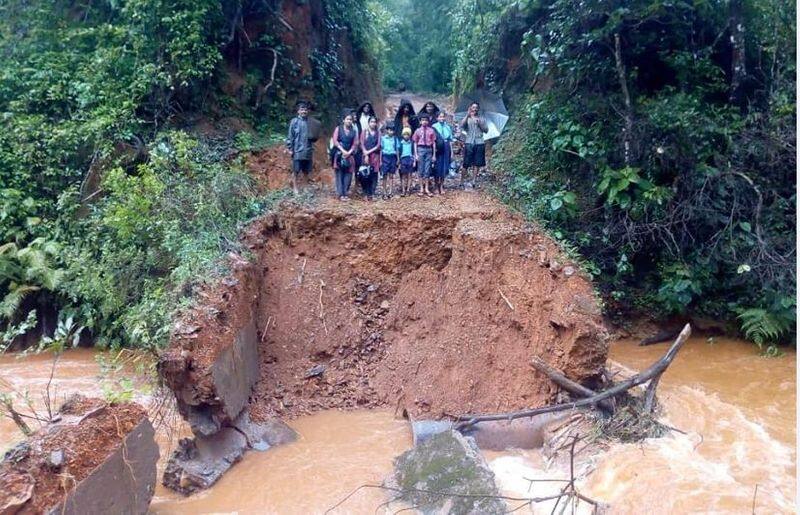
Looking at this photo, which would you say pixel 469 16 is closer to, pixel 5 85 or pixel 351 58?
pixel 351 58

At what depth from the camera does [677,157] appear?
1116 cm

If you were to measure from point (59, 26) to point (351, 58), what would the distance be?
7.21 m

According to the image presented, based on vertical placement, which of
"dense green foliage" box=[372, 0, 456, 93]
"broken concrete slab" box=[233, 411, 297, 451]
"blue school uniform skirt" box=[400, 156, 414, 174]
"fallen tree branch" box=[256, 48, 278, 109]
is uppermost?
"dense green foliage" box=[372, 0, 456, 93]

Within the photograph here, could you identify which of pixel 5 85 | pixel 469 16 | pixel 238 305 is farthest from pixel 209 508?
pixel 469 16

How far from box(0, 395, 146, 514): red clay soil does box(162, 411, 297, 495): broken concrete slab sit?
1236mm

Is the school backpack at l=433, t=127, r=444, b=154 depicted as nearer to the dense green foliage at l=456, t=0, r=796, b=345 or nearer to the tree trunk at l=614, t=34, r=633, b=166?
the dense green foliage at l=456, t=0, r=796, b=345

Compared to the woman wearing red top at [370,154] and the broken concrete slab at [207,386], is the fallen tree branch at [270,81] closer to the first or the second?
the woman wearing red top at [370,154]

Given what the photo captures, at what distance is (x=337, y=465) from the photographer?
7.42 m

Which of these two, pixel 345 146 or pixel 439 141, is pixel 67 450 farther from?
pixel 439 141

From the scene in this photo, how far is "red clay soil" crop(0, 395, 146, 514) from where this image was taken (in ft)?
15.9

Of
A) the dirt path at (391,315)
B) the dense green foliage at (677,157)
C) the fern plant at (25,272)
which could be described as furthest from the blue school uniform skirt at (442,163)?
the fern plant at (25,272)

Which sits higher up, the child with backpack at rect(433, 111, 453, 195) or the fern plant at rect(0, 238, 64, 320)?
the child with backpack at rect(433, 111, 453, 195)

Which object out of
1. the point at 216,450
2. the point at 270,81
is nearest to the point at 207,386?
the point at 216,450

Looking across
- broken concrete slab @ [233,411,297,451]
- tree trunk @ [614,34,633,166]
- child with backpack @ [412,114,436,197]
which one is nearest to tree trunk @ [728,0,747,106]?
tree trunk @ [614,34,633,166]
